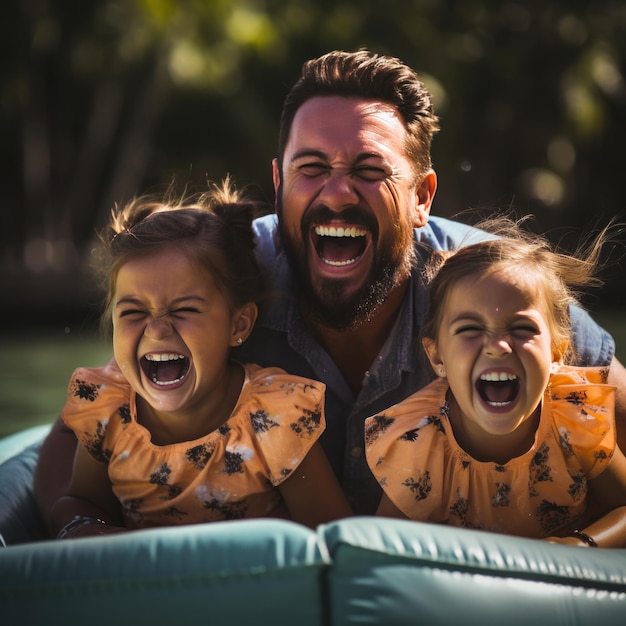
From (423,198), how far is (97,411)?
3.59 feet

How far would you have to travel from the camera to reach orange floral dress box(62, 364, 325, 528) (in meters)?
2.49

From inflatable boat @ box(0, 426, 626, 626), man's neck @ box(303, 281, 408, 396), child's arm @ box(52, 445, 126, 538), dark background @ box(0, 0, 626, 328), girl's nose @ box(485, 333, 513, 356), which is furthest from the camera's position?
dark background @ box(0, 0, 626, 328)

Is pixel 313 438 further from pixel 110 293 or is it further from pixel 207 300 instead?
pixel 110 293

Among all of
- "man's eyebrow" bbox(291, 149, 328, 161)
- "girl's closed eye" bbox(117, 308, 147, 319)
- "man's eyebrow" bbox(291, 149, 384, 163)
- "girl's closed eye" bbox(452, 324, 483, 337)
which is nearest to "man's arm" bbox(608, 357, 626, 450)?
"girl's closed eye" bbox(452, 324, 483, 337)

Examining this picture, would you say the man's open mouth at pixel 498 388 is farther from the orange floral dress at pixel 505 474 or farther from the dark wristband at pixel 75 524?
the dark wristband at pixel 75 524

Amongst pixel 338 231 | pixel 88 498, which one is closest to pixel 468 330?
pixel 338 231

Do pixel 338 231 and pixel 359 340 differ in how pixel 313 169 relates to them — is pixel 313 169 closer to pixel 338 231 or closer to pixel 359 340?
pixel 338 231

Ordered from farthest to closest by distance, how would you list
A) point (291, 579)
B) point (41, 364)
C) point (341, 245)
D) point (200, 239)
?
1. point (41, 364)
2. point (341, 245)
3. point (200, 239)
4. point (291, 579)

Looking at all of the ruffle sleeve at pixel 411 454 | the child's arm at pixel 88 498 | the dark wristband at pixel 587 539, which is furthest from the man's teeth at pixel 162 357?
the dark wristband at pixel 587 539

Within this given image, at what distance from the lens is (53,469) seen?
9.45ft

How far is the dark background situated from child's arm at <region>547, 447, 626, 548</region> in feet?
40.4

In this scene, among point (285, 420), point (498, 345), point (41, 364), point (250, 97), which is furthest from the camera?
point (250, 97)

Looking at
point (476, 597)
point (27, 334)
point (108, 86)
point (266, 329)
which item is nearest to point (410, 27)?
point (108, 86)

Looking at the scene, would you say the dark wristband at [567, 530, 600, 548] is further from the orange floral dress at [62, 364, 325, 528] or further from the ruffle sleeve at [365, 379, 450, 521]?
the orange floral dress at [62, 364, 325, 528]
